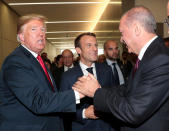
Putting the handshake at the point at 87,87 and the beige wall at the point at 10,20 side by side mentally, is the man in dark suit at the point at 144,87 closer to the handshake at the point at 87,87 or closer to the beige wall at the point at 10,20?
the handshake at the point at 87,87

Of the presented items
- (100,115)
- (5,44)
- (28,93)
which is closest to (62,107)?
(28,93)

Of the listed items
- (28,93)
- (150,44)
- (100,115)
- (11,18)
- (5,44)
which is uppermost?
(11,18)

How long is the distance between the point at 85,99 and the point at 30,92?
2.79ft

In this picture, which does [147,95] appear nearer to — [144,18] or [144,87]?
[144,87]

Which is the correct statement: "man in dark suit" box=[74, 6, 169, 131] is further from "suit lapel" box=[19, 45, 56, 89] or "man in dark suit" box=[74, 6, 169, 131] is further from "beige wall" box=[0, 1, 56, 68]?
"beige wall" box=[0, 1, 56, 68]

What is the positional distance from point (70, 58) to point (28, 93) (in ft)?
11.5

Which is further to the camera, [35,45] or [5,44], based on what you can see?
[5,44]

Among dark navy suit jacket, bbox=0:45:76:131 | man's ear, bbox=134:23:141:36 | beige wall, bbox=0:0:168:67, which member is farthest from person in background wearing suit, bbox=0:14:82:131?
beige wall, bbox=0:0:168:67

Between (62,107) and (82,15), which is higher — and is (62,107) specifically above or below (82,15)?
below

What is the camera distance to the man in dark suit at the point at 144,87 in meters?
1.28

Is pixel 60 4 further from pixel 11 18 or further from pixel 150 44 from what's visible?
pixel 150 44

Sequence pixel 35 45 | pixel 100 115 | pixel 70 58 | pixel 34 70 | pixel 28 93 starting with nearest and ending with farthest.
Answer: pixel 28 93 < pixel 34 70 < pixel 35 45 < pixel 100 115 < pixel 70 58

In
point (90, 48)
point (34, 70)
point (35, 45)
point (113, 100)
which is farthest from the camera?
point (90, 48)

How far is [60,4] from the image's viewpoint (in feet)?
27.6
